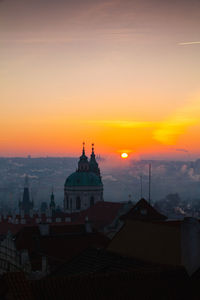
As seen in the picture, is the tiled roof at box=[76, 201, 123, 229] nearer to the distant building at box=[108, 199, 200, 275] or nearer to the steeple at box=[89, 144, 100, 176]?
the steeple at box=[89, 144, 100, 176]

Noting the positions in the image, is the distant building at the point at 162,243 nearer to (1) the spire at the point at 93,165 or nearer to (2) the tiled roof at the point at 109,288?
(2) the tiled roof at the point at 109,288

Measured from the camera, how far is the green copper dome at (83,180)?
123375 millimetres

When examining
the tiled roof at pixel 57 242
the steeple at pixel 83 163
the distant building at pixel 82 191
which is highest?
the steeple at pixel 83 163

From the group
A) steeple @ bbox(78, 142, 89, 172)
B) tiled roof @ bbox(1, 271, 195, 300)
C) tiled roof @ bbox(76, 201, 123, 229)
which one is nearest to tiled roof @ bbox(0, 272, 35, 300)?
tiled roof @ bbox(1, 271, 195, 300)

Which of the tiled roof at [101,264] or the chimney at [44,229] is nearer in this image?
the tiled roof at [101,264]

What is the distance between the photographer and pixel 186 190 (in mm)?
199750

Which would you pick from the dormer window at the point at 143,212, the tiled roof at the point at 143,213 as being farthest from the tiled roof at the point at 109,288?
the dormer window at the point at 143,212

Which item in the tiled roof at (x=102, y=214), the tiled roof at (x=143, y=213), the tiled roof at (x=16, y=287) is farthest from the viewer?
the tiled roof at (x=102, y=214)

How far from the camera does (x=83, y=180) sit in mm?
123500

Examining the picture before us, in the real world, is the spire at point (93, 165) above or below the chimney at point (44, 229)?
above

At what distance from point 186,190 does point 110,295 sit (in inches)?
7036

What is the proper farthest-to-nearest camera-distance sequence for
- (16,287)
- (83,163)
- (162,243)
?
(83,163) → (162,243) → (16,287)

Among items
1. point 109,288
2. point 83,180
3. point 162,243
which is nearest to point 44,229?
point 162,243

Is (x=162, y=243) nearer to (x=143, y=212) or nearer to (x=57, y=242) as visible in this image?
(x=57, y=242)
